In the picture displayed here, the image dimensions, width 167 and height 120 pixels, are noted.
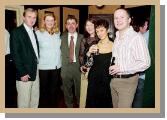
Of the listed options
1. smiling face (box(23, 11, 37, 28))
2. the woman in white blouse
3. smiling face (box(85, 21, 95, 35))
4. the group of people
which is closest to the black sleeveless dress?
the group of people

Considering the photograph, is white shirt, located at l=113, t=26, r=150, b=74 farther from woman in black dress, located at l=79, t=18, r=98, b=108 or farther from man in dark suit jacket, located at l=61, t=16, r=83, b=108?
man in dark suit jacket, located at l=61, t=16, r=83, b=108

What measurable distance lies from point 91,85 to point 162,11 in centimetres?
109

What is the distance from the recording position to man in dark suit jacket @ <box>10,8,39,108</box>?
2.91m

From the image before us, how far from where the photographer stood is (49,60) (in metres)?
3.08

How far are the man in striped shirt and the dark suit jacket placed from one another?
864 mm

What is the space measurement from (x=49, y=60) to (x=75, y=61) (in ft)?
0.94

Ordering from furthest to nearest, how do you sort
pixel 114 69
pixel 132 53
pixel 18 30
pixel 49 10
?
pixel 49 10, pixel 18 30, pixel 114 69, pixel 132 53

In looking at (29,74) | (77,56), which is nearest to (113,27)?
(77,56)

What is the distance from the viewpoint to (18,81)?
9.78ft

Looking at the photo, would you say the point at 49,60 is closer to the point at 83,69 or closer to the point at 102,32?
the point at 83,69

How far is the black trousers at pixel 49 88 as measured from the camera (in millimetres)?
3096

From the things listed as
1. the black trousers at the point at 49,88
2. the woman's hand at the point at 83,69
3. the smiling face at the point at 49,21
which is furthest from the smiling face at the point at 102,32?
the black trousers at the point at 49,88

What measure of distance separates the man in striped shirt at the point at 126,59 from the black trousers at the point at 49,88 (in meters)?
0.66

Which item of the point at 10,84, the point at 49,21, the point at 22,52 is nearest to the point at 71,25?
the point at 49,21
